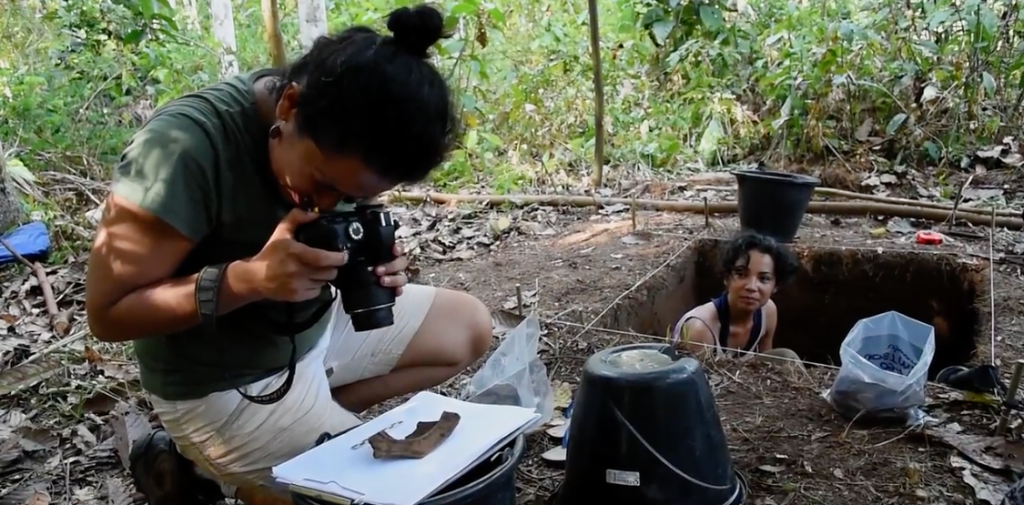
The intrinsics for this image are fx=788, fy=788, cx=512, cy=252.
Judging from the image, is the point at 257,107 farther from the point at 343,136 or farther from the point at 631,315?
the point at 631,315

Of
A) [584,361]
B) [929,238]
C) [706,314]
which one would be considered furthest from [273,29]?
[929,238]

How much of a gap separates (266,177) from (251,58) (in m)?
6.75

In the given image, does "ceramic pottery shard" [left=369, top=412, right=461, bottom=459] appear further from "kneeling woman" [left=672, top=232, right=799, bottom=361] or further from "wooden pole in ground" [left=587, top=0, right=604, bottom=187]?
"wooden pole in ground" [left=587, top=0, right=604, bottom=187]

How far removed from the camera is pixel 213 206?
1398 millimetres

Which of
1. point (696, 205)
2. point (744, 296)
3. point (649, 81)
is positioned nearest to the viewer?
point (744, 296)

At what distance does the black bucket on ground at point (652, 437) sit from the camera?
158 centimetres

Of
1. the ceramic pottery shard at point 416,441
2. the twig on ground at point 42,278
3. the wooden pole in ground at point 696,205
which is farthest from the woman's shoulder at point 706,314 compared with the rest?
the twig on ground at point 42,278

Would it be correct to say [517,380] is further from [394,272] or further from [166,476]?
[166,476]

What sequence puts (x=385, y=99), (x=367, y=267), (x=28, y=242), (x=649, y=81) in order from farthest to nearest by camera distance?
(x=649, y=81) → (x=28, y=242) → (x=367, y=267) → (x=385, y=99)

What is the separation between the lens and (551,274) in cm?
335

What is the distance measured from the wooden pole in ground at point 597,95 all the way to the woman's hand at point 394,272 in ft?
10.1

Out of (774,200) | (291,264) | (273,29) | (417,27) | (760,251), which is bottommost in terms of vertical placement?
(760,251)

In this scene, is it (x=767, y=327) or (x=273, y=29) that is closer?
(x=767, y=327)

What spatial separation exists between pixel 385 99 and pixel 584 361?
1.50 meters
